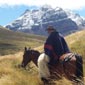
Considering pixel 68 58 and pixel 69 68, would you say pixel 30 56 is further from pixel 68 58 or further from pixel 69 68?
pixel 69 68

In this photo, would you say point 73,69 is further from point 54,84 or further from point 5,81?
point 5,81

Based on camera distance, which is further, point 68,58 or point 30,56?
point 30,56

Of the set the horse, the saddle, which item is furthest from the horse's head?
the saddle

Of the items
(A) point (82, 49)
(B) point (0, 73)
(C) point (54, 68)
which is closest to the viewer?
(C) point (54, 68)

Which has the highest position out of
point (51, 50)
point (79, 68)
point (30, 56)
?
point (51, 50)

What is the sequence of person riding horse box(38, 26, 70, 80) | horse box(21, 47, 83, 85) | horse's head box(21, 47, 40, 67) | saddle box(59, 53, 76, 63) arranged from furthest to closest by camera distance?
horse's head box(21, 47, 40, 67), person riding horse box(38, 26, 70, 80), saddle box(59, 53, 76, 63), horse box(21, 47, 83, 85)

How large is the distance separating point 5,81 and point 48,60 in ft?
9.00

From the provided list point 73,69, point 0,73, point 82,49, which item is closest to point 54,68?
point 73,69

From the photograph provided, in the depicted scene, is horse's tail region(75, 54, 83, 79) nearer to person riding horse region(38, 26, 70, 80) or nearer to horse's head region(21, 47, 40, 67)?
person riding horse region(38, 26, 70, 80)

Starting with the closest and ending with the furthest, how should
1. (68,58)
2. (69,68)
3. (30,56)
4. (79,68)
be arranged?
(69,68)
(79,68)
(68,58)
(30,56)

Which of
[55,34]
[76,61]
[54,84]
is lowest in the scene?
[54,84]

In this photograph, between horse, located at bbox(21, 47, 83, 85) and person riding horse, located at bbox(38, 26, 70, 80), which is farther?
person riding horse, located at bbox(38, 26, 70, 80)

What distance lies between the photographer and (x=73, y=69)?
46.2 feet

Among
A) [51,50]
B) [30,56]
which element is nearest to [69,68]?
[51,50]
